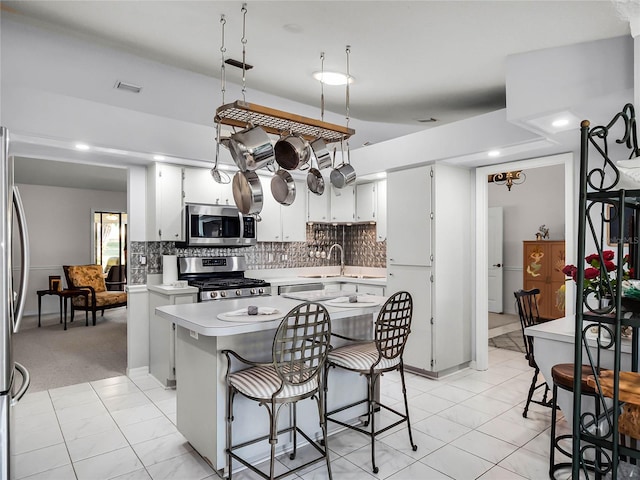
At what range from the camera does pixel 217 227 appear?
15.0 feet

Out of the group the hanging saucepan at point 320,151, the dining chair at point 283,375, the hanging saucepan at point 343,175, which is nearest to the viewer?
the dining chair at point 283,375

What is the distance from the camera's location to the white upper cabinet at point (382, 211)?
17.1 feet

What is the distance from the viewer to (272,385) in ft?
7.25

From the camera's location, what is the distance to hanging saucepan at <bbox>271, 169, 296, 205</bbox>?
9.17ft

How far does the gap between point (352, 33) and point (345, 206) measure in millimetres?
2967

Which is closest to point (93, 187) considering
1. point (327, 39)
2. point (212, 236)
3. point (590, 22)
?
point (212, 236)

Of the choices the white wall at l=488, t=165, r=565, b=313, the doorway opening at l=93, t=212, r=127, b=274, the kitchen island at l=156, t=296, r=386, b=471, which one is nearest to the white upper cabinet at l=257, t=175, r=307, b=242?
the kitchen island at l=156, t=296, r=386, b=471

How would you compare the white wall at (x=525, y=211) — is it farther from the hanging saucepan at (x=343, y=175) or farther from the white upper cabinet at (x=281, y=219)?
the hanging saucepan at (x=343, y=175)

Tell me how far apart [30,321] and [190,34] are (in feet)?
21.6

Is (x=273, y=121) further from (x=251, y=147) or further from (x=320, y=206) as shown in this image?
(x=320, y=206)

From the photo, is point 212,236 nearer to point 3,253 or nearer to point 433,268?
point 433,268

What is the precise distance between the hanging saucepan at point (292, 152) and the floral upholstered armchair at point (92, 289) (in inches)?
219

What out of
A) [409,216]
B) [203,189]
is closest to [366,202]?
[409,216]

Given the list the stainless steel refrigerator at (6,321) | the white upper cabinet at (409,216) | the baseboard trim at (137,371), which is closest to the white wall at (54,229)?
the baseboard trim at (137,371)
